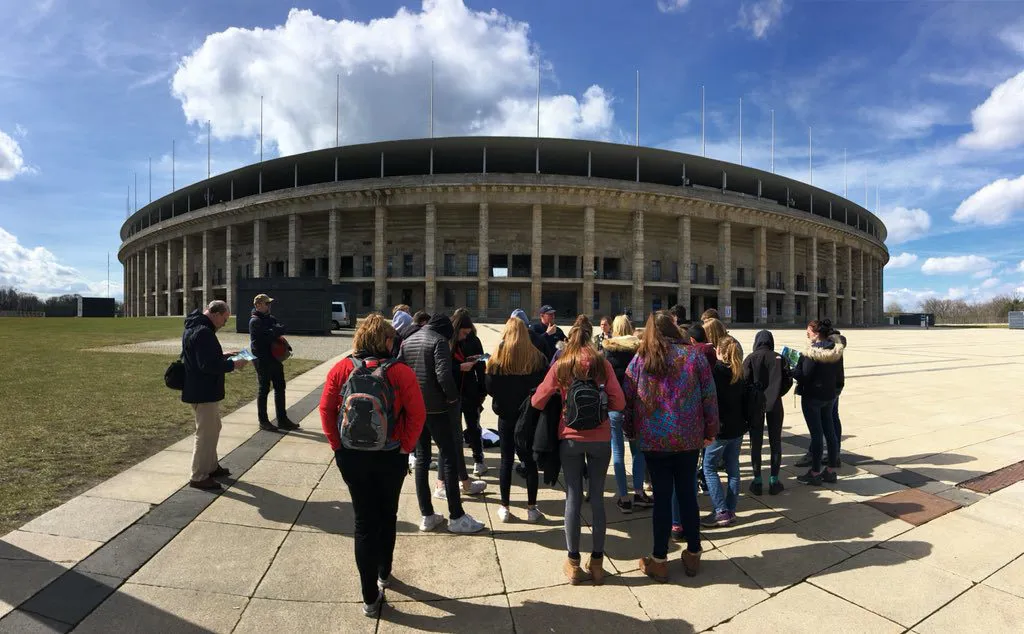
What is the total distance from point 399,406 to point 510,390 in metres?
1.48

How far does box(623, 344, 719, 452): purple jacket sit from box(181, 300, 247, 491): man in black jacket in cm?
394

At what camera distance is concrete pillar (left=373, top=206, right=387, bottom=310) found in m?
39.9

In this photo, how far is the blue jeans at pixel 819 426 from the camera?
510cm

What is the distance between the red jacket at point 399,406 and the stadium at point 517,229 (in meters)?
36.0

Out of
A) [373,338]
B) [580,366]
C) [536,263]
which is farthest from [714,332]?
[536,263]

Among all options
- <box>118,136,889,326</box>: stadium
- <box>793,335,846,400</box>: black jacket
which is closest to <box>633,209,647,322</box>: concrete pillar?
<box>118,136,889,326</box>: stadium

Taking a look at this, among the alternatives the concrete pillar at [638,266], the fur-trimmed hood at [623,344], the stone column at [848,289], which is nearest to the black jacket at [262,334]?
the fur-trimmed hood at [623,344]

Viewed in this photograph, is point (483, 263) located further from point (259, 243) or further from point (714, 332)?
point (714, 332)

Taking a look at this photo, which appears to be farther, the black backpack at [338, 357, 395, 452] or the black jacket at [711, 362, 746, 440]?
the black jacket at [711, 362, 746, 440]

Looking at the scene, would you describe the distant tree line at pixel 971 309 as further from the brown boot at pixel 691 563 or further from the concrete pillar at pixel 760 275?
the brown boot at pixel 691 563

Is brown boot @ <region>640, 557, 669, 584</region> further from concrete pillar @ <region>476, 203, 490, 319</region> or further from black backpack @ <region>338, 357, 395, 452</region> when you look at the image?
concrete pillar @ <region>476, 203, 490, 319</region>

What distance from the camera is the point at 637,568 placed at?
11.4 ft

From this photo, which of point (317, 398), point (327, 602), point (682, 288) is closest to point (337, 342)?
point (317, 398)

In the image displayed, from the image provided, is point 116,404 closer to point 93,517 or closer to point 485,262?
point 93,517
